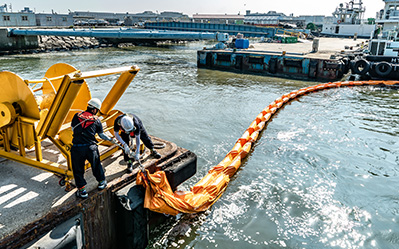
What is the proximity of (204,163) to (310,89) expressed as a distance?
A: 11.7 meters

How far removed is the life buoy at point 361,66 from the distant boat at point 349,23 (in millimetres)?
38290

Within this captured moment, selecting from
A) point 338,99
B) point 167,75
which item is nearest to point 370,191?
point 338,99

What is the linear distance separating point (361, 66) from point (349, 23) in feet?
134

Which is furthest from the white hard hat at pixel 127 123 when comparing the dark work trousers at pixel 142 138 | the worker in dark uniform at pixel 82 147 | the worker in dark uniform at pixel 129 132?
the worker in dark uniform at pixel 82 147

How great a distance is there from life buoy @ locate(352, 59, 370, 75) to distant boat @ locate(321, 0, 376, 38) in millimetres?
38290

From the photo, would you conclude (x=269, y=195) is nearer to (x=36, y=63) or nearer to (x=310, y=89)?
(x=310, y=89)

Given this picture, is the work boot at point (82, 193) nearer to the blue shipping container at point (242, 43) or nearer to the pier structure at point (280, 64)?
the pier structure at point (280, 64)

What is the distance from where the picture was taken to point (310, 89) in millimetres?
17734

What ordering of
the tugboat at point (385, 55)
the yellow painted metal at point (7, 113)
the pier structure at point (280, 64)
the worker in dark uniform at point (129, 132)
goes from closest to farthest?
the yellow painted metal at point (7, 113)
the worker in dark uniform at point (129, 132)
the tugboat at point (385, 55)
the pier structure at point (280, 64)

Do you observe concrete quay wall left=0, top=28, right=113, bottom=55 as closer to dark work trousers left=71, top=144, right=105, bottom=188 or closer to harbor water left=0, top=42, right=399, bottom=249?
harbor water left=0, top=42, right=399, bottom=249

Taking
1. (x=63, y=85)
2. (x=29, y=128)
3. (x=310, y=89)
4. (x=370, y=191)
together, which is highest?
(x=63, y=85)

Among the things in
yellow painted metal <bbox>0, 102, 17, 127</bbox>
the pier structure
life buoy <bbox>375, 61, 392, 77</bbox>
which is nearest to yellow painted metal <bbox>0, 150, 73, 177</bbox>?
yellow painted metal <bbox>0, 102, 17, 127</bbox>

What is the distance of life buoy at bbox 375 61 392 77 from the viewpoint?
20.7 m

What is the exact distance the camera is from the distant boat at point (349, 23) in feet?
175
